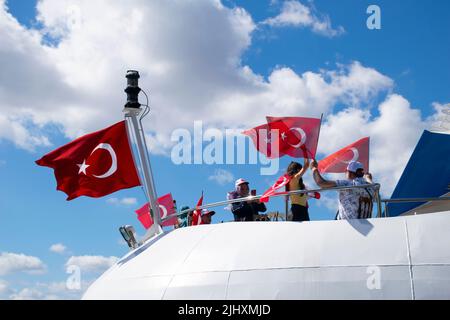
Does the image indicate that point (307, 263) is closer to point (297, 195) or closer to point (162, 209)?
point (297, 195)

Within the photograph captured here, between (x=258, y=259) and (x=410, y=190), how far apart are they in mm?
11202

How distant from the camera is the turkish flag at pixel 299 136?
1234 cm

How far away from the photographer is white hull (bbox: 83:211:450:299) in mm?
9336

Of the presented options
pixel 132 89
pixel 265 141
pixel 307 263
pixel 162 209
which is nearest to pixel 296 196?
pixel 265 141

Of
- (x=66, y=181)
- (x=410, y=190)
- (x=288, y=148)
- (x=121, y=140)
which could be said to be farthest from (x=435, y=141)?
(x=66, y=181)

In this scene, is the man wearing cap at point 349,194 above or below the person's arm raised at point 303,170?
below

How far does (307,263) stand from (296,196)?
1.84m

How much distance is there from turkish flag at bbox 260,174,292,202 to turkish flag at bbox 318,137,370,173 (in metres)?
4.17

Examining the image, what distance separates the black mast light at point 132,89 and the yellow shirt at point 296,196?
4343 millimetres

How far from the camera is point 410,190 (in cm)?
1992

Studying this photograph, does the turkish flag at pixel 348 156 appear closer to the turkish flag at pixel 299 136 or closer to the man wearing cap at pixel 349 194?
the turkish flag at pixel 299 136

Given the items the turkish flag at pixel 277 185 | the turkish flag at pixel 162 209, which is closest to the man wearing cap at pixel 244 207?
the turkish flag at pixel 277 185

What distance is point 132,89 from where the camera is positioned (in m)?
13.8
